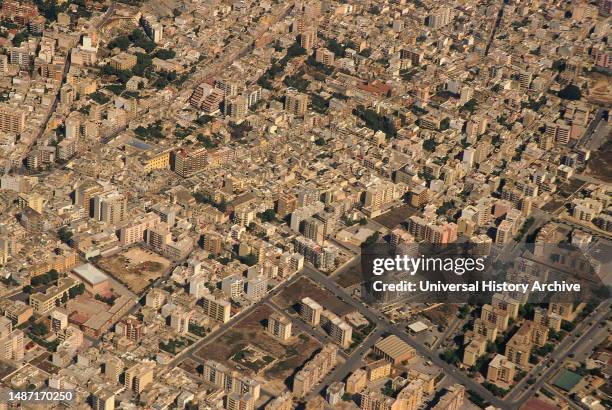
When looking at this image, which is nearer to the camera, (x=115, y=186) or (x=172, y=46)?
(x=115, y=186)

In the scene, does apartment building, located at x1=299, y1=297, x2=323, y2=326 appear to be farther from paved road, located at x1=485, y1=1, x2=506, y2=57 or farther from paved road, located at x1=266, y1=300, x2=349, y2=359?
paved road, located at x1=485, y1=1, x2=506, y2=57

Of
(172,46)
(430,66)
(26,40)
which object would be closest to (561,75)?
(430,66)

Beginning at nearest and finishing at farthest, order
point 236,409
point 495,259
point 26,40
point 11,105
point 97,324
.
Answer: point 236,409 → point 97,324 → point 495,259 → point 11,105 → point 26,40

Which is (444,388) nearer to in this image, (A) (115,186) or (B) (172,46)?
(A) (115,186)

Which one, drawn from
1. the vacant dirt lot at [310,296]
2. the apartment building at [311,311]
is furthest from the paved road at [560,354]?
the apartment building at [311,311]

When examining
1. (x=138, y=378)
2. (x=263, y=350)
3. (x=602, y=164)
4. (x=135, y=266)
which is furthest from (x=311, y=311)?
(x=602, y=164)

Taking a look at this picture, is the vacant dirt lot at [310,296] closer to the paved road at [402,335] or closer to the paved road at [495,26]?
the paved road at [402,335]

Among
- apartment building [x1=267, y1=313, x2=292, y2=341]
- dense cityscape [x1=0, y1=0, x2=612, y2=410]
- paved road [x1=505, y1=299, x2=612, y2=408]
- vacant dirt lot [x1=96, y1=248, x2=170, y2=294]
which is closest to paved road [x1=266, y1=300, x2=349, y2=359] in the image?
dense cityscape [x1=0, y1=0, x2=612, y2=410]
